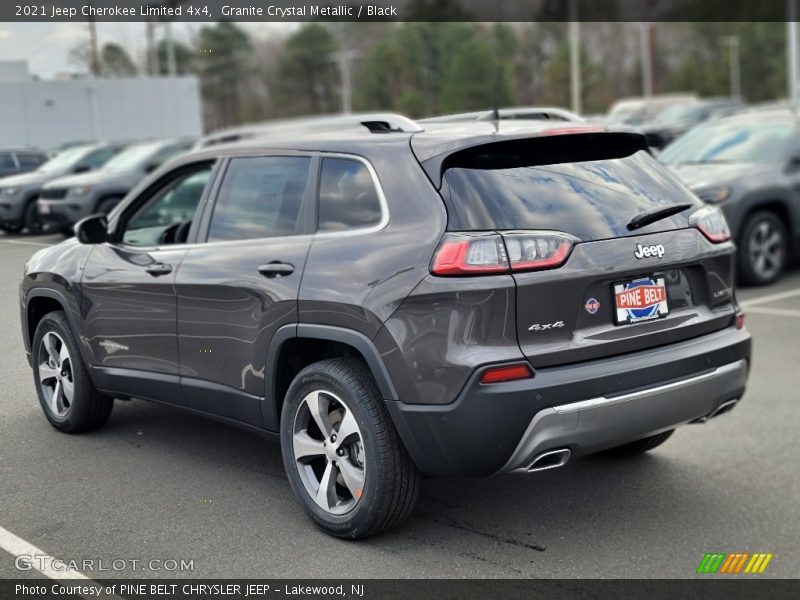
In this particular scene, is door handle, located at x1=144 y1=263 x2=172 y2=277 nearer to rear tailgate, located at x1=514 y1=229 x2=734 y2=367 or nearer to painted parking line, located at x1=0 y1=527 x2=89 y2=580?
painted parking line, located at x1=0 y1=527 x2=89 y2=580

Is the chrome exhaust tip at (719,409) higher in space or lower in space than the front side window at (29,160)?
lower

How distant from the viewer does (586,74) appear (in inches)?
2346

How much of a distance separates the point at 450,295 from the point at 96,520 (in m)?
1.78

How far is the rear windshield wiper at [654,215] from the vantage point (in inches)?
155

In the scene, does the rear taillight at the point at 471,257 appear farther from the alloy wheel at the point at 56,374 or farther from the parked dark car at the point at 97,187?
the parked dark car at the point at 97,187

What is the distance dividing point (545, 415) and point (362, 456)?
760mm

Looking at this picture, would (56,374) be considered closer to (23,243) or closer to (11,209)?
(23,243)

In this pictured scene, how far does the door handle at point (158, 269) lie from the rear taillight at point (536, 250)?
69.2 inches

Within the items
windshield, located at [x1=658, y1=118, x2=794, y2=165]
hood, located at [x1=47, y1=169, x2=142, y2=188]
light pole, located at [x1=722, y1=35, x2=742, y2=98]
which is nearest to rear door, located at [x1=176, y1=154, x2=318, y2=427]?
hood, located at [x1=47, y1=169, x2=142, y2=188]

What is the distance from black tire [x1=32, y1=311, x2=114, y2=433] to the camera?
Result: 15.8ft

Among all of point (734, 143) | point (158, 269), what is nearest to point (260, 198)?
point (158, 269)

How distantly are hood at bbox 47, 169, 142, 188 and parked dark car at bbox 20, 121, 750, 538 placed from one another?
1113mm

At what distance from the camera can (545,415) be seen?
3494mm

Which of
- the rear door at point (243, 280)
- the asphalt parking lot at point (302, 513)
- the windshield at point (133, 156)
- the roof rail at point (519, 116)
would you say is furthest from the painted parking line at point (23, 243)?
the windshield at point (133, 156)
